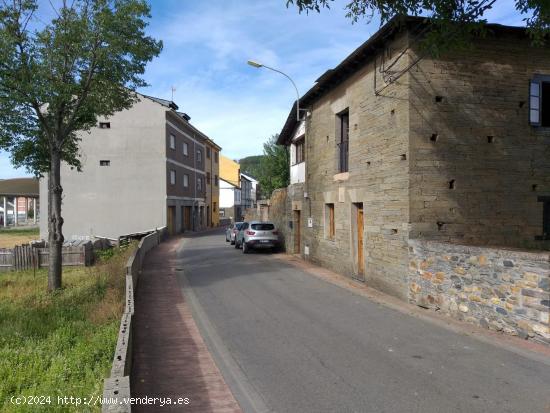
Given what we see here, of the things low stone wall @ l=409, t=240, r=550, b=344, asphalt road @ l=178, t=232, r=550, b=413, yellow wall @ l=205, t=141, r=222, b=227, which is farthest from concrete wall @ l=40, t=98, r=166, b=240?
low stone wall @ l=409, t=240, r=550, b=344

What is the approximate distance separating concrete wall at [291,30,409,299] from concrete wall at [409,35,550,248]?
41 cm

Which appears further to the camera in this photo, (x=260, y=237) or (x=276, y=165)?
(x=276, y=165)

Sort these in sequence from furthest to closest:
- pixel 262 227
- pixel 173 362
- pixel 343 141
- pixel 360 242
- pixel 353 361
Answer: pixel 262 227
pixel 343 141
pixel 360 242
pixel 173 362
pixel 353 361

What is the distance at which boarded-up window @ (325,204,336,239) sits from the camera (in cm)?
1661

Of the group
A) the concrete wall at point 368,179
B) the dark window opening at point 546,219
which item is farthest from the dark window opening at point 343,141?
the dark window opening at point 546,219

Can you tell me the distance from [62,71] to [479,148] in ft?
37.4

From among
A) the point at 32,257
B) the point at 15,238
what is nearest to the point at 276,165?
the point at 15,238

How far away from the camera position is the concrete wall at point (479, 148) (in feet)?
35.0

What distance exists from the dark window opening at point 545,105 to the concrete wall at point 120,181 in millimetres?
26994

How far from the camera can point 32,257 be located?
62.5 feet

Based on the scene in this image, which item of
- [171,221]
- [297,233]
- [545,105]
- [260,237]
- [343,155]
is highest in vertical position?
[545,105]

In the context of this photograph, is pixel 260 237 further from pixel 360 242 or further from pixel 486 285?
pixel 486 285

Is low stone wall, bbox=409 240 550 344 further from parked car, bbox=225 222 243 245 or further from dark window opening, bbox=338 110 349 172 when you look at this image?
parked car, bbox=225 222 243 245

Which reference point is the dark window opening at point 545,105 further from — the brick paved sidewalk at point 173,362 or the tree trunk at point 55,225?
the tree trunk at point 55,225
